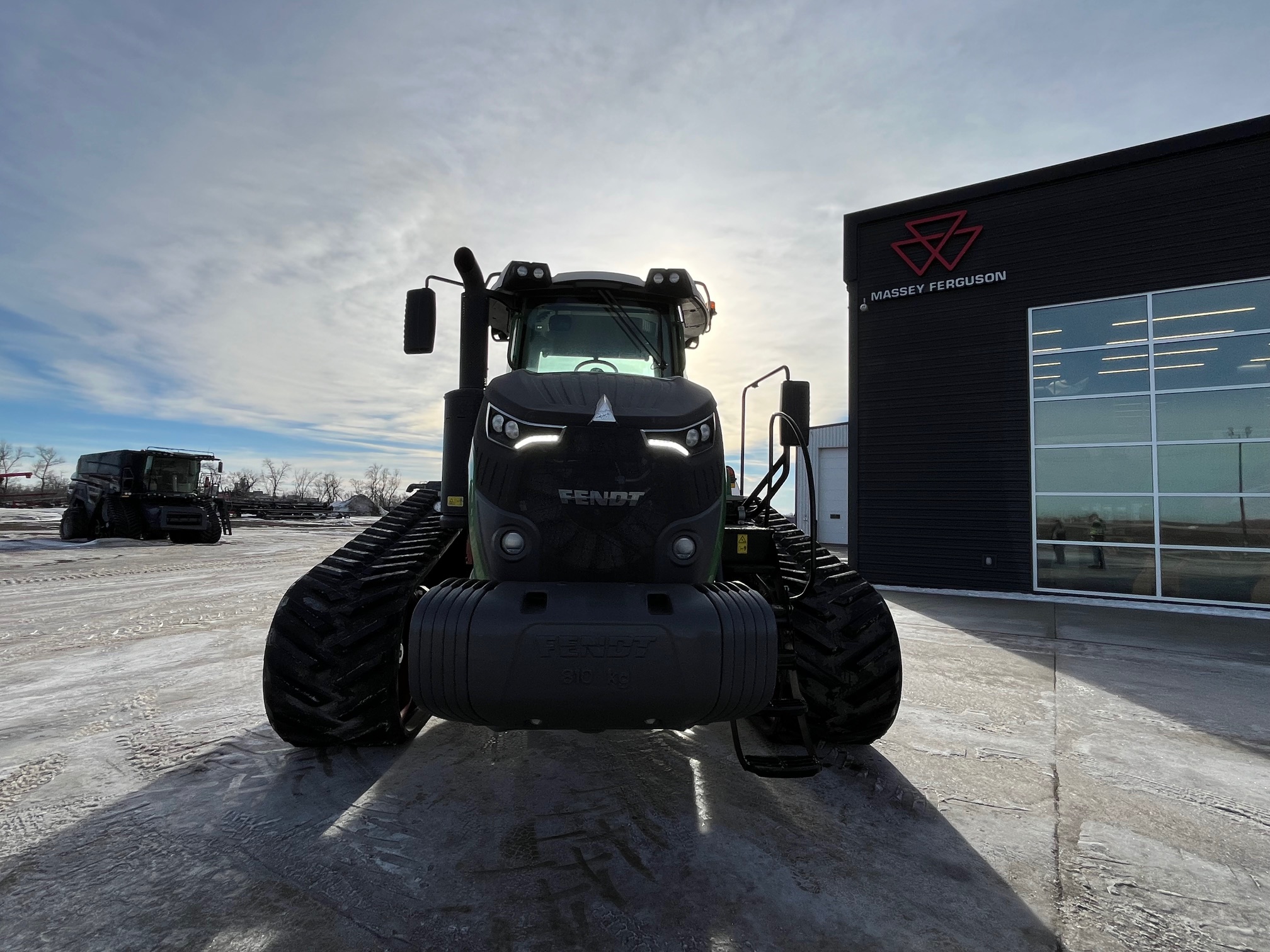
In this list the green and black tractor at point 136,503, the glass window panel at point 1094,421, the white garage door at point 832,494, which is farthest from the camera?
the white garage door at point 832,494

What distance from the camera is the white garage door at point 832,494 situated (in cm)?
2056

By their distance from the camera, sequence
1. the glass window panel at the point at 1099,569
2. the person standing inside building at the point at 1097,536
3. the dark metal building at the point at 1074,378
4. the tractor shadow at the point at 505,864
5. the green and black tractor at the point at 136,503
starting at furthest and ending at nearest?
the green and black tractor at the point at 136,503
the person standing inside building at the point at 1097,536
the glass window panel at the point at 1099,569
the dark metal building at the point at 1074,378
the tractor shadow at the point at 505,864

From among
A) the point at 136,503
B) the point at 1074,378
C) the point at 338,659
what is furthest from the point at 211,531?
the point at 1074,378

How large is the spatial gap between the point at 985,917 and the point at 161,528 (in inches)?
826

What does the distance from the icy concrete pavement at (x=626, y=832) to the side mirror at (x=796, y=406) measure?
5.26 ft

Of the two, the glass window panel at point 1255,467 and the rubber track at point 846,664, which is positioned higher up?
the glass window panel at point 1255,467

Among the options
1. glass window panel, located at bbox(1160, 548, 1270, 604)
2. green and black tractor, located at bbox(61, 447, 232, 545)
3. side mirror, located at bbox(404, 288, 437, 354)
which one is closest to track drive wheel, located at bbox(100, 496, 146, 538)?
green and black tractor, located at bbox(61, 447, 232, 545)

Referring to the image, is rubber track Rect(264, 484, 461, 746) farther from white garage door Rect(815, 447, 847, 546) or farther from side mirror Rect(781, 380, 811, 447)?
white garage door Rect(815, 447, 847, 546)

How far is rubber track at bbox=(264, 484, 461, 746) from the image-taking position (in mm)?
2846

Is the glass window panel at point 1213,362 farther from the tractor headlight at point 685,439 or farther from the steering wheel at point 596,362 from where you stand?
Answer: the tractor headlight at point 685,439

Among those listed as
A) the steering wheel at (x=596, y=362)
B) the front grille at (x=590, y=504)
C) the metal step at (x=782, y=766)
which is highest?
the steering wheel at (x=596, y=362)

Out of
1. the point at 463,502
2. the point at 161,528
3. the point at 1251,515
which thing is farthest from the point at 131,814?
the point at 161,528

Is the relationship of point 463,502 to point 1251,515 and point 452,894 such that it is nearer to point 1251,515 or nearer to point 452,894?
point 452,894

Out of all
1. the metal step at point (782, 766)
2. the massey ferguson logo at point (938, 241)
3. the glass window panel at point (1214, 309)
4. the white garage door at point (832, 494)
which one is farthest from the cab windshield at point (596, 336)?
the white garage door at point (832, 494)
